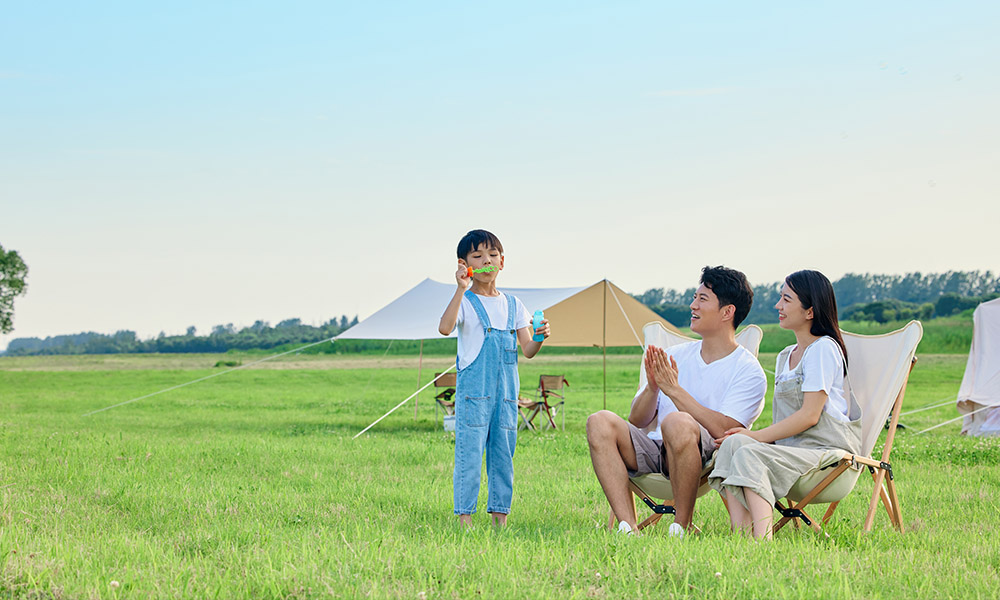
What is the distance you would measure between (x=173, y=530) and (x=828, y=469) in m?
2.55

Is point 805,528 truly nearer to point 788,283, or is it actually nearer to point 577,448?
point 788,283

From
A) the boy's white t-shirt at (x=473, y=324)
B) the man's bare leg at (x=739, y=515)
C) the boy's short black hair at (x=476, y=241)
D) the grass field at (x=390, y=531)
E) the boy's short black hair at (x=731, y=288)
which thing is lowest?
the grass field at (x=390, y=531)

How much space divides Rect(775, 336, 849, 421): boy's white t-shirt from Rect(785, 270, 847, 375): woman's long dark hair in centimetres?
5

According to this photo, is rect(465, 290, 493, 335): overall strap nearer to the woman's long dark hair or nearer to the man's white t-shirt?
the man's white t-shirt

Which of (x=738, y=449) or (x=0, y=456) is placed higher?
(x=738, y=449)

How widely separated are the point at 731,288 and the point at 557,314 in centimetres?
654

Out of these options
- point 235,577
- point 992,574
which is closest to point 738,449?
point 992,574

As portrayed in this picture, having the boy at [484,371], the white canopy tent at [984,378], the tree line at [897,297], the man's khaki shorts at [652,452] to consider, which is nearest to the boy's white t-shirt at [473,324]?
the boy at [484,371]

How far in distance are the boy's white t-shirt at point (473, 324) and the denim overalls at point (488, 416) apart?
0.02 metres

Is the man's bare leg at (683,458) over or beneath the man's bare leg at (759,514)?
over

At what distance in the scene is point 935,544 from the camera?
3.14m

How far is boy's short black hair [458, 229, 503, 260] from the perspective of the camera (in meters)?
3.40

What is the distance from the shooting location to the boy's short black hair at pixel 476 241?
11.1 feet

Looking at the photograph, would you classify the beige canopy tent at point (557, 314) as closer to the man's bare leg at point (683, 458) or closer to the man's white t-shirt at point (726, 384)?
the man's white t-shirt at point (726, 384)
